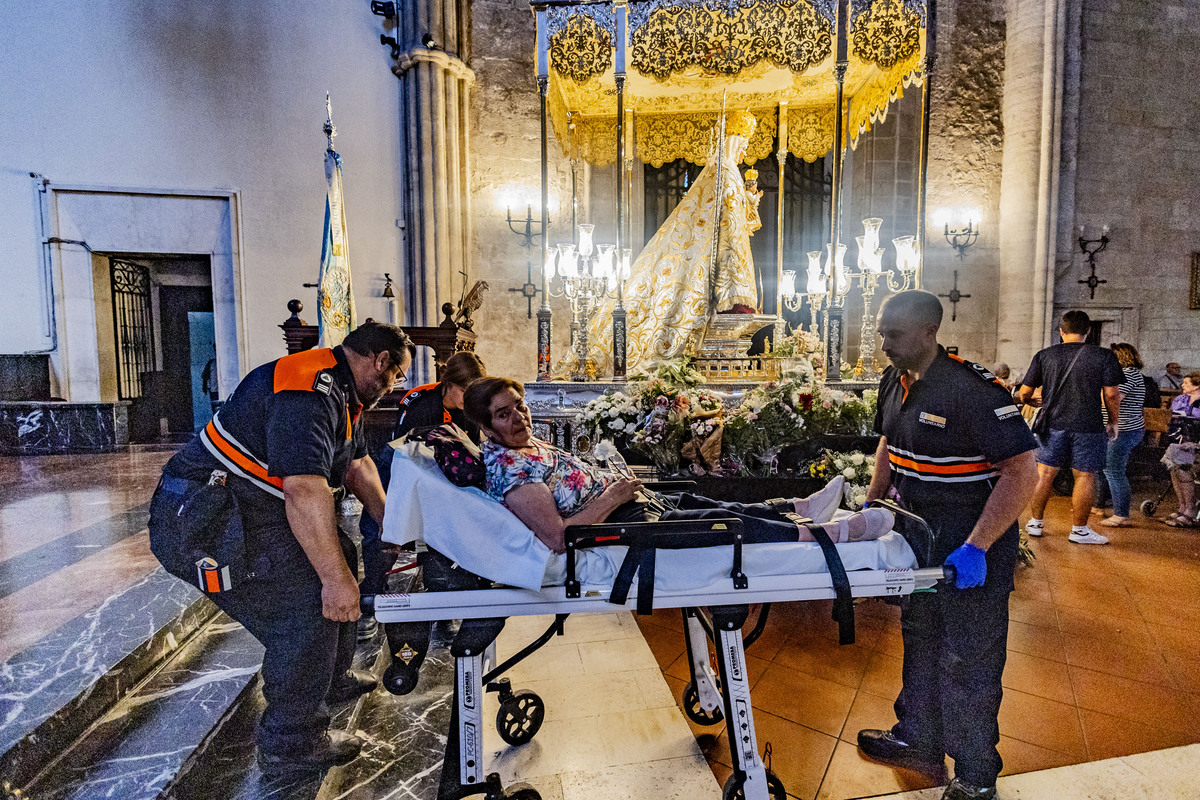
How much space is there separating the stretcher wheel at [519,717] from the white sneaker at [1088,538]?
465 centimetres

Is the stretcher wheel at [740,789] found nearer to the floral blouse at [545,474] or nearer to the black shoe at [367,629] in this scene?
the floral blouse at [545,474]

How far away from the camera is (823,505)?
216cm

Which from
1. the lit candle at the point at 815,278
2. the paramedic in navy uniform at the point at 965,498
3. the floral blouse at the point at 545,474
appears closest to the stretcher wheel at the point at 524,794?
the floral blouse at the point at 545,474

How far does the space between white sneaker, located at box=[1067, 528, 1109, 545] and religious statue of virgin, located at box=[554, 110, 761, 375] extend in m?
3.45

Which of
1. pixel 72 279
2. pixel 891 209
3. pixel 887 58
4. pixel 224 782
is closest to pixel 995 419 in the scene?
pixel 224 782

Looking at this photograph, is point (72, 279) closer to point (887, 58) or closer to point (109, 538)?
point (109, 538)

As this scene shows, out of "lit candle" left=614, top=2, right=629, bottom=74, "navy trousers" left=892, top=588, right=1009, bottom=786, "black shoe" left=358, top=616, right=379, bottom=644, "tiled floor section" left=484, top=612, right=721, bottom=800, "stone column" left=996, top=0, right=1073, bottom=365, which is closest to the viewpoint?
"navy trousers" left=892, top=588, right=1009, bottom=786

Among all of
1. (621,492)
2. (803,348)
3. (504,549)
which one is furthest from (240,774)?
(803,348)

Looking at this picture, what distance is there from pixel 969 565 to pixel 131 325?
32.9ft

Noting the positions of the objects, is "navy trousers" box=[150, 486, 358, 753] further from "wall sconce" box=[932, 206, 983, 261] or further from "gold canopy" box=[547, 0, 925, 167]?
"wall sconce" box=[932, 206, 983, 261]

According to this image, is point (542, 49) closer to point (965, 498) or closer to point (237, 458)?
point (237, 458)

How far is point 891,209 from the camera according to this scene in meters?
8.34

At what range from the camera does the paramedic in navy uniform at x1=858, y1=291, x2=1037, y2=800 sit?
180 cm

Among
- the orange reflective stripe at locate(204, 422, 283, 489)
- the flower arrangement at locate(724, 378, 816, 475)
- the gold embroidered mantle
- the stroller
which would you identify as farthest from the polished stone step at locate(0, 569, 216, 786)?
the stroller
